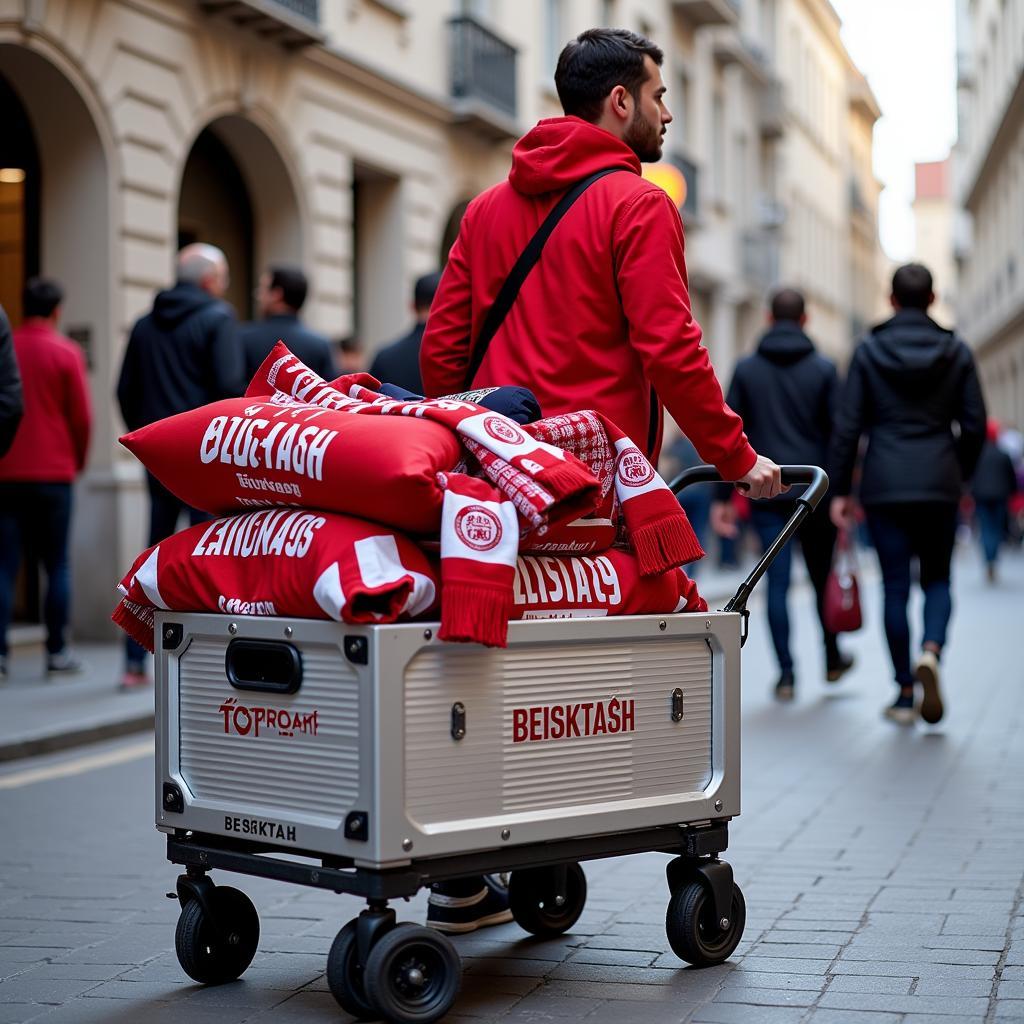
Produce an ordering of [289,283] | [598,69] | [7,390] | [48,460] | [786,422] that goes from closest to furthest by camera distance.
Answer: [598,69]
[7,390]
[289,283]
[786,422]
[48,460]

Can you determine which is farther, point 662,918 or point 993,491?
point 993,491

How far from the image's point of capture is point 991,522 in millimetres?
23297

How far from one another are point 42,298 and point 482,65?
10.2 metres

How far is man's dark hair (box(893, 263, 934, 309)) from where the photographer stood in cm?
864

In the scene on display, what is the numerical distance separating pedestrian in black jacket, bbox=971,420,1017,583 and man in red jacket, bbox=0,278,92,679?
49.5 ft

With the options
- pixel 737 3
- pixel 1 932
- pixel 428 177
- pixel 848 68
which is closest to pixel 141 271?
pixel 428 177

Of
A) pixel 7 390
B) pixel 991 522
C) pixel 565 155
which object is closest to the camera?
pixel 565 155

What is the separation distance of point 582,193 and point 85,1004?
214 cm

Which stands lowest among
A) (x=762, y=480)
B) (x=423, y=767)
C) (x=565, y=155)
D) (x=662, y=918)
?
(x=662, y=918)

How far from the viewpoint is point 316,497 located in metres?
3.65

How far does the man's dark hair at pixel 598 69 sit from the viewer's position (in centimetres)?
438

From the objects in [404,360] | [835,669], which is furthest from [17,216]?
[835,669]

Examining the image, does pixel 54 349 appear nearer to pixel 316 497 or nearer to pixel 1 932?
pixel 1 932

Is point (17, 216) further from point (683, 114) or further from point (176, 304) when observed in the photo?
point (683, 114)
